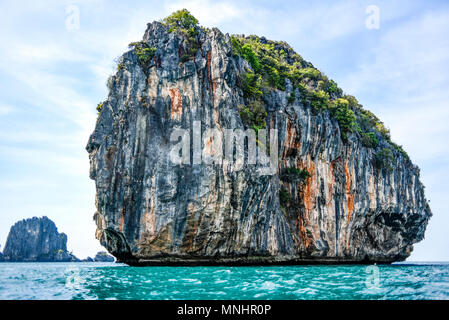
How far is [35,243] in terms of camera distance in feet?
247

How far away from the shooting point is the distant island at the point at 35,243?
2886 inches

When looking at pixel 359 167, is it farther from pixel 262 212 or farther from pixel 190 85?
pixel 190 85

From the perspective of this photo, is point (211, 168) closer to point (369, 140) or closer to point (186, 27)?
point (186, 27)

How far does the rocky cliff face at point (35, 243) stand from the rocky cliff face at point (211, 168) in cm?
6030

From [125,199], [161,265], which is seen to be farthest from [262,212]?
[125,199]

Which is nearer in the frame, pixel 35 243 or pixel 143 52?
pixel 143 52

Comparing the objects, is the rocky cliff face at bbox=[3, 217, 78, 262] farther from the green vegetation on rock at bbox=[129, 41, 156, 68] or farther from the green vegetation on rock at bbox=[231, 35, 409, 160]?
the green vegetation on rock at bbox=[231, 35, 409, 160]

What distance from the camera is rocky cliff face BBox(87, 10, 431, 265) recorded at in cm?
2305

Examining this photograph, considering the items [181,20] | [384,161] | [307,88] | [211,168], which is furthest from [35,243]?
[384,161]

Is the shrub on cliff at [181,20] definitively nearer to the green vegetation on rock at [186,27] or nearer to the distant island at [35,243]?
the green vegetation on rock at [186,27]

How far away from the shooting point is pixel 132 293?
33.6ft

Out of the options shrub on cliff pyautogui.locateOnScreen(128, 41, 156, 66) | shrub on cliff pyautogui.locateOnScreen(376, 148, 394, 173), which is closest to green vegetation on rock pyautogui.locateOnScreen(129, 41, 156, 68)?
shrub on cliff pyautogui.locateOnScreen(128, 41, 156, 66)

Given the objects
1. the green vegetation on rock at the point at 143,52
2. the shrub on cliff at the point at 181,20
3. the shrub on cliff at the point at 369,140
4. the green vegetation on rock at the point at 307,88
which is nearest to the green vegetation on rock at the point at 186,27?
the shrub on cliff at the point at 181,20
